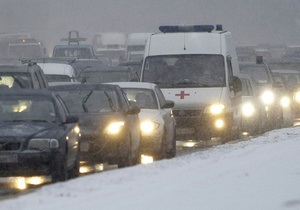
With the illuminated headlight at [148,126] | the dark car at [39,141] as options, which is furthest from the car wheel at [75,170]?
the illuminated headlight at [148,126]

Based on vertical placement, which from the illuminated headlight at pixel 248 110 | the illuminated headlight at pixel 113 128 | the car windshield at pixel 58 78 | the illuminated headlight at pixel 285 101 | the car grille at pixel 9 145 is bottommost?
the illuminated headlight at pixel 285 101

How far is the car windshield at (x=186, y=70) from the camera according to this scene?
89.4 feet

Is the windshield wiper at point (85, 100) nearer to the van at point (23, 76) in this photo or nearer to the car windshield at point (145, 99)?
the van at point (23, 76)

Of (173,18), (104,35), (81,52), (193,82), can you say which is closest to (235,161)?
(193,82)

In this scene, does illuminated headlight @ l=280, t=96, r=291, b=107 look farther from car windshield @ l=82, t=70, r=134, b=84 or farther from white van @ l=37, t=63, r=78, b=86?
white van @ l=37, t=63, r=78, b=86

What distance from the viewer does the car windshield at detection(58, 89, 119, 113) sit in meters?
20.4

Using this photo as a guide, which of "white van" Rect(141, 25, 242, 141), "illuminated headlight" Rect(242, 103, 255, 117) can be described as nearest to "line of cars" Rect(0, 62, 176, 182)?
"white van" Rect(141, 25, 242, 141)

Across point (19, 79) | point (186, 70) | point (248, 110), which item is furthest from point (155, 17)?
point (19, 79)

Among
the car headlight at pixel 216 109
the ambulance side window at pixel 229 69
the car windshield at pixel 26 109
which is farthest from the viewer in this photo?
the ambulance side window at pixel 229 69

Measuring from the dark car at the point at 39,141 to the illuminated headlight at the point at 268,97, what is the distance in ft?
55.7

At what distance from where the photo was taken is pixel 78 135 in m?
18.5

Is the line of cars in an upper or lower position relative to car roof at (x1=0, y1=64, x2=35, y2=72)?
lower

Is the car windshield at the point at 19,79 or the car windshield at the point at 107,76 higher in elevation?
the car windshield at the point at 19,79

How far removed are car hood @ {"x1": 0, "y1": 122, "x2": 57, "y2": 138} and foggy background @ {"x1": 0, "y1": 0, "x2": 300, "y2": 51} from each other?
9330 centimetres
